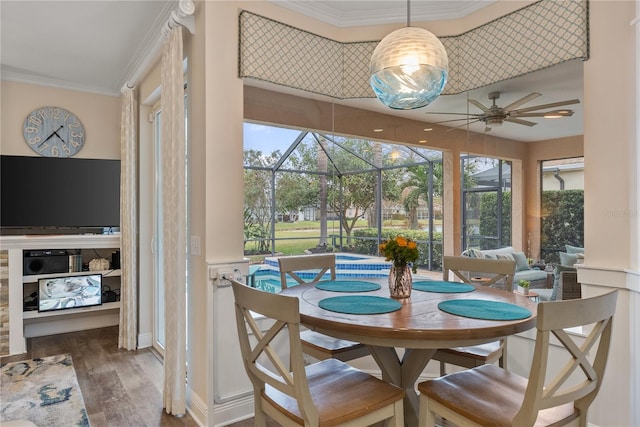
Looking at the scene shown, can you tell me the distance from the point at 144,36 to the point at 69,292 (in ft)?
9.13

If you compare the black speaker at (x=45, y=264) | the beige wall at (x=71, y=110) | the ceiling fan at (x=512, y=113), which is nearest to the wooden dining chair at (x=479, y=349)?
the ceiling fan at (x=512, y=113)

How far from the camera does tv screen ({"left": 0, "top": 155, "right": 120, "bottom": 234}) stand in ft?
13.4

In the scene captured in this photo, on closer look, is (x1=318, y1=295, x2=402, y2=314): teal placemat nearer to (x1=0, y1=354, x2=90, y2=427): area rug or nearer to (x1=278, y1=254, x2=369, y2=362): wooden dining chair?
(x1=278, y1=254, x2=369, y2=362): wooden dining chair

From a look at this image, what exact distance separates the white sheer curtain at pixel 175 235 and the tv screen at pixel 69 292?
2.18 metres

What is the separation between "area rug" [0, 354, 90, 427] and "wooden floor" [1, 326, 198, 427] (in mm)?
66

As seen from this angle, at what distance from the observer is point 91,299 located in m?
4.22

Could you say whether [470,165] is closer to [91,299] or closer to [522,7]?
[522,7]

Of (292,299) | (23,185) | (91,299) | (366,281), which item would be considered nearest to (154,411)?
(366,281)

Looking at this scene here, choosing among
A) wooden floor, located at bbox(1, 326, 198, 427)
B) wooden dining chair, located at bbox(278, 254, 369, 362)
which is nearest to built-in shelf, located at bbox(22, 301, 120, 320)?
wooden floor, located at bbox(1, 326, 198, 427)

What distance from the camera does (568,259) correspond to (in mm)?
2445

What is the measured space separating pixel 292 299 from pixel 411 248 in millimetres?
889

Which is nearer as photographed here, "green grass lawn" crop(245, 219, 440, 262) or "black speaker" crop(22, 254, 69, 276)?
"green grass lawn" crop(245, 219, 440, 262)

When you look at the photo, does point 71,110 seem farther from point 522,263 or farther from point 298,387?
point 522,263

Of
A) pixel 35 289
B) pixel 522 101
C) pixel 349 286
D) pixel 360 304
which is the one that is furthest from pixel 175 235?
pixel 35 289
